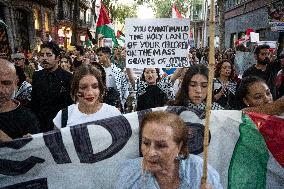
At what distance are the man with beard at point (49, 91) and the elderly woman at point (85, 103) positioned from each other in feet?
3.66

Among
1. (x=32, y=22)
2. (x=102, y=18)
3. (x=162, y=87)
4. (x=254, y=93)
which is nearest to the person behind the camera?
(x=254, y=93)

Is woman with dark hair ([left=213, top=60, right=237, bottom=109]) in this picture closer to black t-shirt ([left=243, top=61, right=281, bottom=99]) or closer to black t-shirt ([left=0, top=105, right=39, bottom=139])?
black t-shirt ([left=243, top=61, right=281, bottom=99])

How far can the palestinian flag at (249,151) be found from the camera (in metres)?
2.48

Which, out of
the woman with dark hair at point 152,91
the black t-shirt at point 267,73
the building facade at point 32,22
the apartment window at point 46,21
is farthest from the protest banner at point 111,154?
the apartment window at point 46,21

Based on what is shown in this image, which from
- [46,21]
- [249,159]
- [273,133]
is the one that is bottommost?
[249,159]

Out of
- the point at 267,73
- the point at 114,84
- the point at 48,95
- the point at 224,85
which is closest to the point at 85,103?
the point at 48,95

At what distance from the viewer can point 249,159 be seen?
103 inches

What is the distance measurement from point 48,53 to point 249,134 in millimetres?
3011

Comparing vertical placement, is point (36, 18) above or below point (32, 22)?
above

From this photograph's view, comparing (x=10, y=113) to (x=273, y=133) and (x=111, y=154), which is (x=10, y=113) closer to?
(x=111, y=154)

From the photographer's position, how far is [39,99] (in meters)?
4.43

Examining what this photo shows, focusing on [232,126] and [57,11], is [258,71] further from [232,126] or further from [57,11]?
[57,11]

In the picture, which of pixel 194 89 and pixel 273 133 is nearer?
pixel 273 133

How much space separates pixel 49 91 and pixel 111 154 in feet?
6.61
